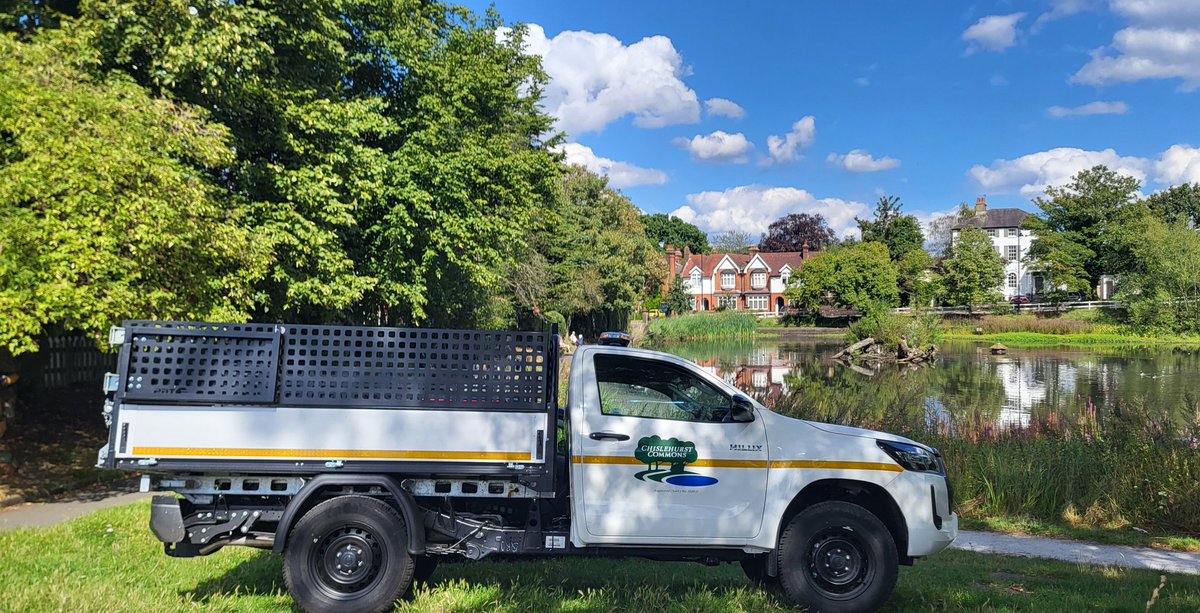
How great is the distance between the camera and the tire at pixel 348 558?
493 centimetres

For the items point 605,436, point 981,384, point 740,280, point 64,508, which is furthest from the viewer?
point 740,280

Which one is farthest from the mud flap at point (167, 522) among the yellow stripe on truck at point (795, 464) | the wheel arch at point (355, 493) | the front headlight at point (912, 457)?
the front headlight at point (912, 457)

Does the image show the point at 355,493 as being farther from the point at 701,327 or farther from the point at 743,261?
the point at 743,261

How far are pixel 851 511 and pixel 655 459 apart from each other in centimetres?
151

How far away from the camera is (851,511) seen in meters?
5.31

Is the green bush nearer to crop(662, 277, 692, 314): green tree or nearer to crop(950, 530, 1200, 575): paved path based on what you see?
crop(950, 530, 1200, 575): paved path

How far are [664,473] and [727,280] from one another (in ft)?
306

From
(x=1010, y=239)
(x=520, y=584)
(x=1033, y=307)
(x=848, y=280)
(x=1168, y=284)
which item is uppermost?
(x=1010, y=239)

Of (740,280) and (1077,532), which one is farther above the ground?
(740,280)

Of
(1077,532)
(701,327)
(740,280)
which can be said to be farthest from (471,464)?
(740,280)

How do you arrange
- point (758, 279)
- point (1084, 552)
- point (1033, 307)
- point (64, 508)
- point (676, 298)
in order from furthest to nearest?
point (758, 279) < point (676, 298) < point (1033, 307) < point (64, 508) < point (1084, 552)

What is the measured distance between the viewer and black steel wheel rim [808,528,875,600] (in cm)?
528

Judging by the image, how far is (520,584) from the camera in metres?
5.65

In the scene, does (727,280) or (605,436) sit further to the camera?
(727,280)
